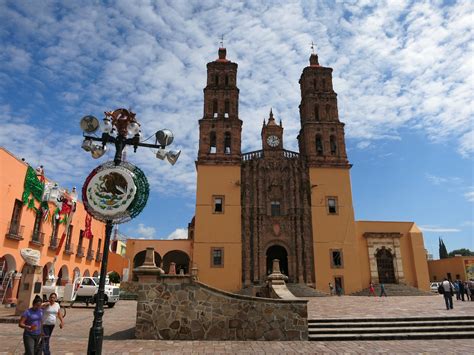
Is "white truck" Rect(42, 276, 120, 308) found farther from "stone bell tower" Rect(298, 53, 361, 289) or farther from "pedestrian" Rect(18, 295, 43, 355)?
"stone bell tower" Rect(298, 53, 361, 289)

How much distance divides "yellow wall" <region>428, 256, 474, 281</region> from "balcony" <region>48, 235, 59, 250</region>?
37.2 metres

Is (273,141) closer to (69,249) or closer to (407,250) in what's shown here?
(407,250)

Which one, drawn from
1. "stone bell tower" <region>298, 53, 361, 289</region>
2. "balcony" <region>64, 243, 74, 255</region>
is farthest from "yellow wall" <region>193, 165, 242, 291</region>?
"balcony" <region>64, 243, 74, 255</region>

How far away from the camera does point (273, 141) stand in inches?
1198

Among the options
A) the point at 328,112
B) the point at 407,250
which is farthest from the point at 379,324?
the point at 328,112

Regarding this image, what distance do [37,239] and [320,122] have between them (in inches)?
876

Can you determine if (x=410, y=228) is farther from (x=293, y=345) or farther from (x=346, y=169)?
(x=293, y=345)

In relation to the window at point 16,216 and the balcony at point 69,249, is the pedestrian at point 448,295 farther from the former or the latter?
the balcony at point 69,249

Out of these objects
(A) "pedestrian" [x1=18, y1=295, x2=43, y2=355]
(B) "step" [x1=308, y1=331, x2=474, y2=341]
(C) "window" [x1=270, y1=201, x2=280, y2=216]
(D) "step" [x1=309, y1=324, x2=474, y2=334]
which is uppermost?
(C) "window" [x1=270, y1=201, x2=280, y2=216]

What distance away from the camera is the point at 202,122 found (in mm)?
29312

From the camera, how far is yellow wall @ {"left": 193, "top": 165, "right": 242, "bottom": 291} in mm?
25875

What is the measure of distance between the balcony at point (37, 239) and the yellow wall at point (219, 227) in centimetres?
1019

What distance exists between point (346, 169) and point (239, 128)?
30.4 feet

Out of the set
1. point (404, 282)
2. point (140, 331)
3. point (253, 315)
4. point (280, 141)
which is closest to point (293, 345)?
point (253, 315)
